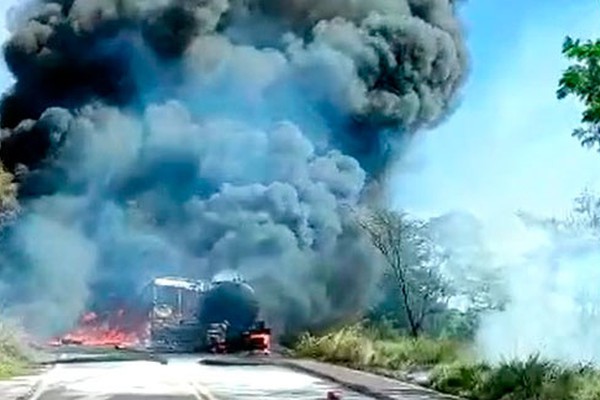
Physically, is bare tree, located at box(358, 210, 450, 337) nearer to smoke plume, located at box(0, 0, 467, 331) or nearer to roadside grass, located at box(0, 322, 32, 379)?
smoke plume, located at box(0, 0, 467, 331)

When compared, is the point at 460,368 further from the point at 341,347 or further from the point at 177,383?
the point at 341,347

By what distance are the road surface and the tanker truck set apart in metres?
7.14

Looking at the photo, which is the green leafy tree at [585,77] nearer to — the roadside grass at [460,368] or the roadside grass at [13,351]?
the roadside grass at [460,368]

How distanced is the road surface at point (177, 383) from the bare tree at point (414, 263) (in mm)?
7319

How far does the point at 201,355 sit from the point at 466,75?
54.6 feet

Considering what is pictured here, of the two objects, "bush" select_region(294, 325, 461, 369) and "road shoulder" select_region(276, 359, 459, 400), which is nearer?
"road shoulder" select_region(276, 359, 459, 400)

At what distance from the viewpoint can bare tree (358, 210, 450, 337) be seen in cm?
3431

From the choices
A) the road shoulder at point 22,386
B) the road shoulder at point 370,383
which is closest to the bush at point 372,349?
the road shoulder at point 370,383

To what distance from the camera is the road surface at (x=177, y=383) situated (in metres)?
18.5

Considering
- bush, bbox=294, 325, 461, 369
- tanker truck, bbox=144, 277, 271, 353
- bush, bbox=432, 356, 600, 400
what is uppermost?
tanker truck, bbox=144, 277, 271, 353

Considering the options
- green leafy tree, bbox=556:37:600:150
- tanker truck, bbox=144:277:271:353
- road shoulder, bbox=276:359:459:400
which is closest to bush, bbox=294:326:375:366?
road shoulder, bbox=276:359:459:400

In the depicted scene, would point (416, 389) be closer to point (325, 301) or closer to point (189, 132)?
point (325, 301)

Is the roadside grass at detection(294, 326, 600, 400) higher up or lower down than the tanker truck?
lower down

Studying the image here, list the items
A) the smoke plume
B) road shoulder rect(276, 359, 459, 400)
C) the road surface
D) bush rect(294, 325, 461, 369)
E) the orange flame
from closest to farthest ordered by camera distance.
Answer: road shoulder rect(276, 359, 459, 400) < the road surface < bush rect(294, 325, 461, 369) < the orange flame < the smoke plume
